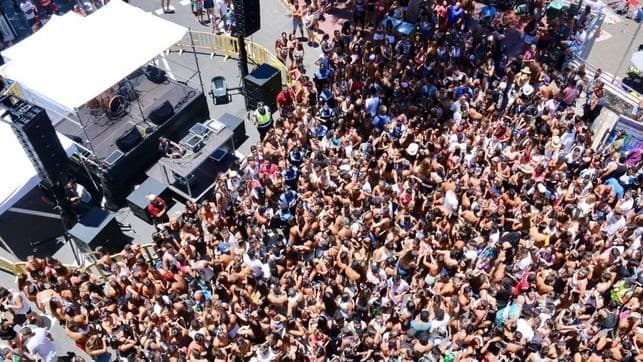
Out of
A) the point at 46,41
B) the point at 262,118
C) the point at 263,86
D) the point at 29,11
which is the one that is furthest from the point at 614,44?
the point at 29,11

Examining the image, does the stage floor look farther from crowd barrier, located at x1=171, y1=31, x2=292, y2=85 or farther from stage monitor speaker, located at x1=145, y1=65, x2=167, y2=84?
crowd barrier, located at x1=171, y1=31, x2=292, y2=85

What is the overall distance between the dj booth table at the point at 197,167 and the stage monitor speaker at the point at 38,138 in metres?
2.55

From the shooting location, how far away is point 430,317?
10.0 meters

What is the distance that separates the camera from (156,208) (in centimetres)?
1373

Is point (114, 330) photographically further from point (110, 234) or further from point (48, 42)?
point (48, 42)

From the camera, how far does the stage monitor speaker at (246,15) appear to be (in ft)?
51.6

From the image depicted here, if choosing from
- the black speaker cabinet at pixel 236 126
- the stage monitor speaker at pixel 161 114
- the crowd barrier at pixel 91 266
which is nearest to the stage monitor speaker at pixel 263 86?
the black speaker cabinet at pixel 236 126

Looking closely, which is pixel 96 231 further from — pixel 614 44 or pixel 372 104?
pixel 614 44

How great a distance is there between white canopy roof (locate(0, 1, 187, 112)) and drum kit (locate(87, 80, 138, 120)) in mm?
1013

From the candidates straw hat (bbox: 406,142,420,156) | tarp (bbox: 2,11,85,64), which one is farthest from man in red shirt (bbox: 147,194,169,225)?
straw hat (bbox: 406,142,420,156)

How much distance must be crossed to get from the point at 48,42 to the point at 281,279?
922 centimetres

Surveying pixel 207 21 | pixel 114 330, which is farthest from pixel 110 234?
pixel 207 21

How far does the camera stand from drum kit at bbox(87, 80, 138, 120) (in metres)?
15.5

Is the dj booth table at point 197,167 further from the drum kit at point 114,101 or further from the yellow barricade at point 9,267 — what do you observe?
the yellow barricade at point 9,267
